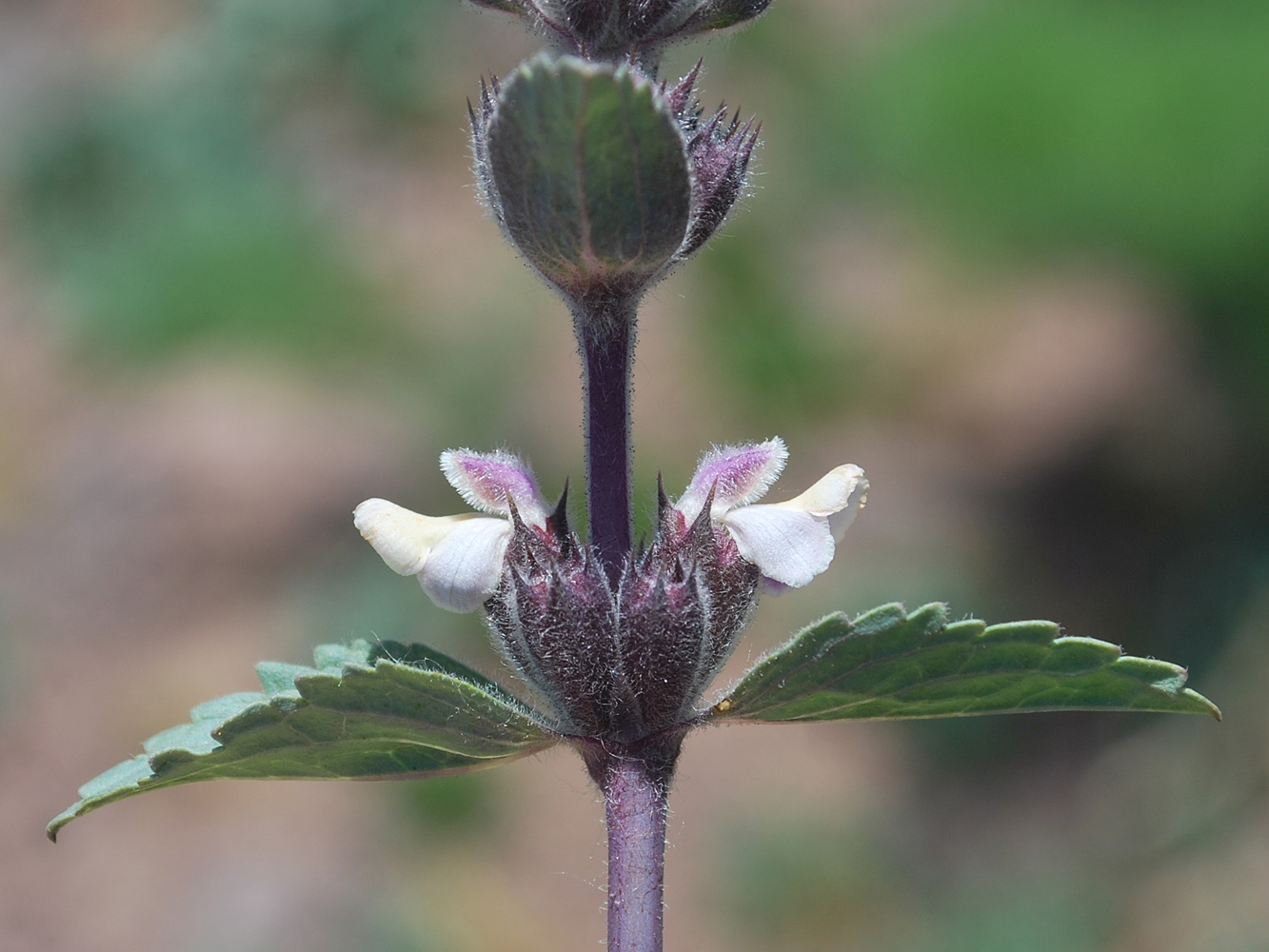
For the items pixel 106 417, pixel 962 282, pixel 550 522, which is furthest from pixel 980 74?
pixel 550 522

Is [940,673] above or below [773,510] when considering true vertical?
below

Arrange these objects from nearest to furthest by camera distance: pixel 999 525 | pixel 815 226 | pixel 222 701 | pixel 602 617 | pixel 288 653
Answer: pixel 602 617, pixel 222 701, pixel 288 653, pixel 999 525, pixel 815 226

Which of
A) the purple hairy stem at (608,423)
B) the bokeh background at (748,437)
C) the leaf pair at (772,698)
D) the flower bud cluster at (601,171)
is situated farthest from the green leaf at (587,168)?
the bokeh background at (748,437)

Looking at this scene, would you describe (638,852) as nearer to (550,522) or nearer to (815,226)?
(550,522)

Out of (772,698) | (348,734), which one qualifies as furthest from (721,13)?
(348,734)

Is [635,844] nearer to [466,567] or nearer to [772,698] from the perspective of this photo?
[772,698]

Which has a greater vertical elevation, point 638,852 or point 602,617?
point 602,617
